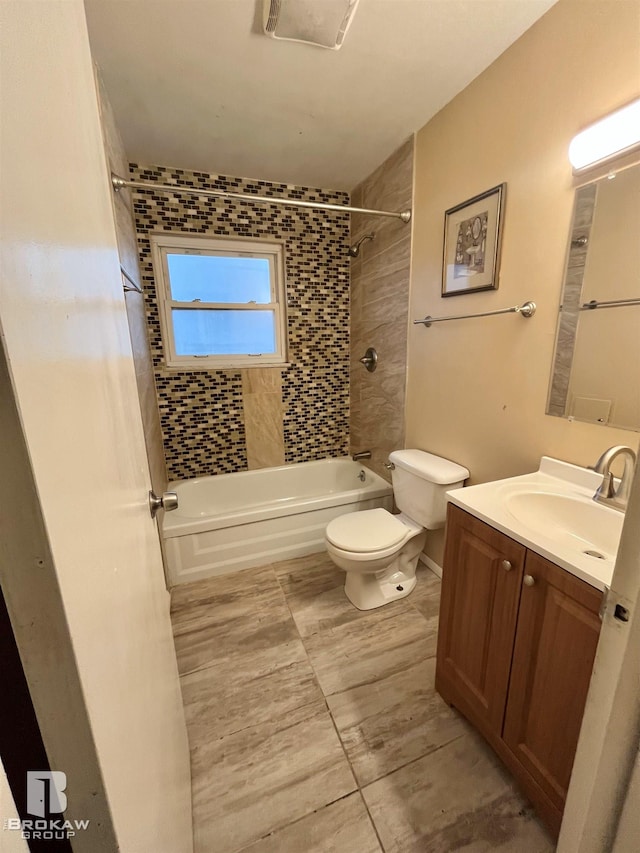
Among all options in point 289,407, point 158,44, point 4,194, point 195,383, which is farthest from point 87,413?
point 289,407

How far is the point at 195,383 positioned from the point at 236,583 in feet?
4.68

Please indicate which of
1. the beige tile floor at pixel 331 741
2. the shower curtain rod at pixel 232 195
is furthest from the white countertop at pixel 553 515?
the shower curtain rod at pixel 232 195

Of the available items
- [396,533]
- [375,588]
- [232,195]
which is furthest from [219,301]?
[375,588]

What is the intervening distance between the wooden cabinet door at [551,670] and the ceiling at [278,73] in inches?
73.8

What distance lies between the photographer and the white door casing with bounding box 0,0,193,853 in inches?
11.7

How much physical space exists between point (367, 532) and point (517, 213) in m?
1.59

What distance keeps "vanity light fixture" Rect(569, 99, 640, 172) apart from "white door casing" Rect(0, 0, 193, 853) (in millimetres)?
1398

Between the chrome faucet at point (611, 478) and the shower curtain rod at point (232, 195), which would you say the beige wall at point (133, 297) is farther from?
the chrome faucet at point (611, 478)

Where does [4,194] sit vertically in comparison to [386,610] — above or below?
above

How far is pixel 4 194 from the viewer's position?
0.27 metres

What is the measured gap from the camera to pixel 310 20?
1.23 meters

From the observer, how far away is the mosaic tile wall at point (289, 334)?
92.3 inches

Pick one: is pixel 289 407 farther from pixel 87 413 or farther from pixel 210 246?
pixel 87 413

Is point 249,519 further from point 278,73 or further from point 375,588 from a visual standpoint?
point 278,73
